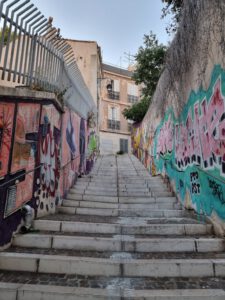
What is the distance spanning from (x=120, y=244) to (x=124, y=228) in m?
0.51

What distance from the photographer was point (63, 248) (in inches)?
138

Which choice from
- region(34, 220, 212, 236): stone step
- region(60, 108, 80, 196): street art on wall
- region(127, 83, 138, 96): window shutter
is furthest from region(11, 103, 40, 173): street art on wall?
region(127, 83, 138, 96): window shutter

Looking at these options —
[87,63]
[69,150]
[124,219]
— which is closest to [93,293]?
[124,219]

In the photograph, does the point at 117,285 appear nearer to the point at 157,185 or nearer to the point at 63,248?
the point at 63,248

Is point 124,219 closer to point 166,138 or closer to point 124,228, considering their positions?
point 124,228

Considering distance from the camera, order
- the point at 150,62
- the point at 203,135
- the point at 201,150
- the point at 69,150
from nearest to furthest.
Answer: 1. the point at 203,135
2. the point at 201,150
3. the point at 69,150
4. the point at 150,62

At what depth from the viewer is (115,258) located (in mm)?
3201

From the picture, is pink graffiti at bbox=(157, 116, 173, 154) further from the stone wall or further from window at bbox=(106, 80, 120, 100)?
window at bbox=(106, 80, 120, 100)

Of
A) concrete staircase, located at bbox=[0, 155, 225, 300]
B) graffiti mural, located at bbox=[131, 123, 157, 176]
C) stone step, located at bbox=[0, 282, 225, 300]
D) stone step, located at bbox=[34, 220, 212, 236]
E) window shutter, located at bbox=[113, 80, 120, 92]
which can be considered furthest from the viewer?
window shutter, located at bbox=[113, 80, 120, 92]

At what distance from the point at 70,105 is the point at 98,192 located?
96.9 inches

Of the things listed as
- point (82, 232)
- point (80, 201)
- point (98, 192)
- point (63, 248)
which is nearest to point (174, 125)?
point (98, 192)

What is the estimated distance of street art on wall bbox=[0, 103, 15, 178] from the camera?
3.59m

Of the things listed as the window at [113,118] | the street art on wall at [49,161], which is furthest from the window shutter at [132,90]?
the street art on wall at [49,161]

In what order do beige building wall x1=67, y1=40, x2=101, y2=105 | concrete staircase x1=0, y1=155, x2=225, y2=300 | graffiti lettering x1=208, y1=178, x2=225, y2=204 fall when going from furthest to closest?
beige building wall x1=67, y1=40, x2=101, y2=105, graffiti lettering x1=208, y1=178, x2=225, y2=204, concrete staircase x1=0, y1=155, x2=225, y2=300
